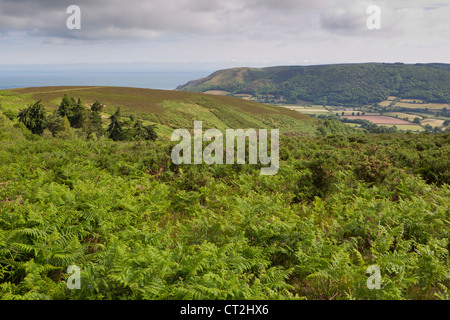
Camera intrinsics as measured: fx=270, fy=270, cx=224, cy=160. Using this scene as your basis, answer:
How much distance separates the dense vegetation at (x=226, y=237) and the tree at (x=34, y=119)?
141ft

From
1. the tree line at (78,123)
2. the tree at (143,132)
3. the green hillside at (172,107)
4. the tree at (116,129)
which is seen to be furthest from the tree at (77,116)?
the tree at (143,132)

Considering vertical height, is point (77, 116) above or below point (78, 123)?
above

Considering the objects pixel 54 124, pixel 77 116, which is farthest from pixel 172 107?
pixel 54 124

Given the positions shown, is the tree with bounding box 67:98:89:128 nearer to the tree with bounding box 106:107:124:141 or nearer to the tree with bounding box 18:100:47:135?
the tree with bounding box 18:100:47:135

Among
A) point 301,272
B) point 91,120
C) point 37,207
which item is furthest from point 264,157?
point 91,120

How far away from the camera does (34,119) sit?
1778 inches

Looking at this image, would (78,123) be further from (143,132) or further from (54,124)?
(143,132)

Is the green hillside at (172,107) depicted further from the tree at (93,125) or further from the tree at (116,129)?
the tree at (116,129)

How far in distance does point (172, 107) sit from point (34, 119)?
42919mm

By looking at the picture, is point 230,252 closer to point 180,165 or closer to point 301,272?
point 301,272

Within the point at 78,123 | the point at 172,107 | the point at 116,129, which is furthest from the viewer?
the point at 172,107

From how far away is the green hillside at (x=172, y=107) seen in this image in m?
68.8

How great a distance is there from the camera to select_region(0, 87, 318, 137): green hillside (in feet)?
226
